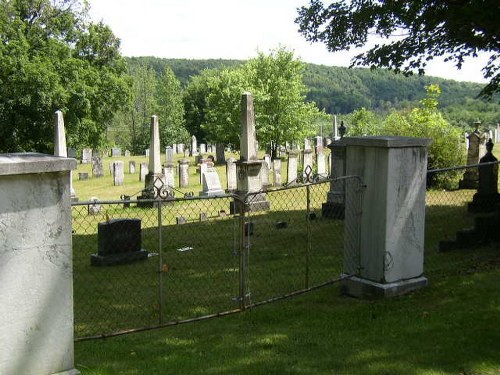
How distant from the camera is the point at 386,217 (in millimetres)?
5984

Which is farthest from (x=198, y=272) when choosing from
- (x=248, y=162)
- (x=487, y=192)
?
(x=248, y=162)

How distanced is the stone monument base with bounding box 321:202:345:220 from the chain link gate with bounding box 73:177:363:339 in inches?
5.2

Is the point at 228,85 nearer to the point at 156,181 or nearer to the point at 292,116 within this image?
the point at 292,116

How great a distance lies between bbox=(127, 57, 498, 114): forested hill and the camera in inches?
5335

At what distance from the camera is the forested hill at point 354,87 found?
445 ft

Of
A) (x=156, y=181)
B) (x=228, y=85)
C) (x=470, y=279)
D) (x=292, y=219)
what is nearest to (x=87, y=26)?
(x=228, y=85)

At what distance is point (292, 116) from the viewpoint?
1372 inches

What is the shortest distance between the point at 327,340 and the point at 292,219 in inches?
359

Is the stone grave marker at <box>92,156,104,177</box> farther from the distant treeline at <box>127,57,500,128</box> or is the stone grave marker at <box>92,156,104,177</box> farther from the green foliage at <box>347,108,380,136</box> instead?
the distant treeline at <box>127,57,500,128</box>

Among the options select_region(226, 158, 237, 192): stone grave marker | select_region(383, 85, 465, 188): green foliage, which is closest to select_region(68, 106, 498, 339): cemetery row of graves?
select_region(383, 85, 465, 188): green foliage

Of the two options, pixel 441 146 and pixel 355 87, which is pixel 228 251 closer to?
pixel 441 146

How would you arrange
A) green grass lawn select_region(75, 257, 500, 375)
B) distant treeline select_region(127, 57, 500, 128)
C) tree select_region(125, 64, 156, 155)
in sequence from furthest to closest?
1. distant treeline select_region(127, 57, 500, 128)
2. tree select_region(125, 64, 156, 155)
3. green grass lawn select_region(75, 257, 500, 375)

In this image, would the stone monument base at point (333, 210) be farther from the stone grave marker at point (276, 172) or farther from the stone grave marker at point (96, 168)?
the stone grave marker at point (96, 168)

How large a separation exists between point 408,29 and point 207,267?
680cm
